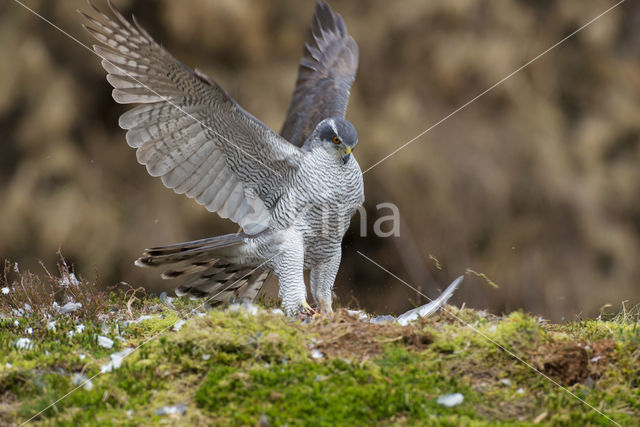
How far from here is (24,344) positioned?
9.59 feet

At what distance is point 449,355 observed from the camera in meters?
2.59

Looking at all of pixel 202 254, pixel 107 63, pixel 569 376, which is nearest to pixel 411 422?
pixel 569 376

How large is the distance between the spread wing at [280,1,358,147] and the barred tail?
3.84ft

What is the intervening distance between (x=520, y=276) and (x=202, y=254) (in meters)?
3.42

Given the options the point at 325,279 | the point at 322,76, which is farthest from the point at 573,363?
the point at 322,76

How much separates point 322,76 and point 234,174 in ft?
4.86

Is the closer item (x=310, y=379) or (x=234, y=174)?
(x=310, y=379)

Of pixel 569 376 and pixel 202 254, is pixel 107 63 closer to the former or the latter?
pixel 202 254

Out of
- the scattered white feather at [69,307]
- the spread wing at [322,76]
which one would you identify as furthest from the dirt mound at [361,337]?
the spread wing at [322,76]

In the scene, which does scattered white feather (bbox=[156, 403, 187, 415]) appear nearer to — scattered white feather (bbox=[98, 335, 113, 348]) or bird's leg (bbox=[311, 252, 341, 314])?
scattered white feather (bbox=[98, 335, 113, 348])

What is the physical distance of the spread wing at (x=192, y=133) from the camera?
3.38 metres

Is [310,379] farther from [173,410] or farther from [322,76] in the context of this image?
[322,76]

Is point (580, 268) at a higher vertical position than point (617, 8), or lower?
lower

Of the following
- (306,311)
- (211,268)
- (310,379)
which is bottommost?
(306,311)
